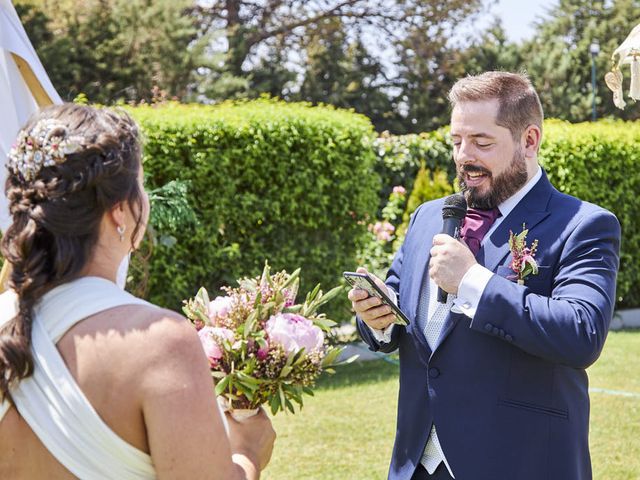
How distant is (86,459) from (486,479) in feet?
4.79

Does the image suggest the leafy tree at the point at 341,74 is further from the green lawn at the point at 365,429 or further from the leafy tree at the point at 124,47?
the green lawn at the point at 365,429

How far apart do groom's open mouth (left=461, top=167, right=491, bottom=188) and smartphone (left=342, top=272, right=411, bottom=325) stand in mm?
529

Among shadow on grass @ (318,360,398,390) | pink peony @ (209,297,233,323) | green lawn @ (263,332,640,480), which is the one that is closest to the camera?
pink peony @ (209,297,233,323)

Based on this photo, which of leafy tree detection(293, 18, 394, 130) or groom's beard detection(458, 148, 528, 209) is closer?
groom's beard detection(458, 148, 528, 209)

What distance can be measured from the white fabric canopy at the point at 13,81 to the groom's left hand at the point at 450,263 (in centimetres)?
324


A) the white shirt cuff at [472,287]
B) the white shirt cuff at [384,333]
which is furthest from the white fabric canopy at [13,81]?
the white shirt cuff at [472,287]

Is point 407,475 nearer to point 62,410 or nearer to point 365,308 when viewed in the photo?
point 365,308

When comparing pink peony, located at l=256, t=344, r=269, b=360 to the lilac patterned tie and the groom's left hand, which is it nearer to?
the groom's left hand

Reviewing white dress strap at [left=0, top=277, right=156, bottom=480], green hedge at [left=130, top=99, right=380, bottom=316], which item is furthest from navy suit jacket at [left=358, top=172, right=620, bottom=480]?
green hedge at [left=130, top=99, right=380, bottom=316]

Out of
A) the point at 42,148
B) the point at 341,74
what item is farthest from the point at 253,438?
the point at 341,74

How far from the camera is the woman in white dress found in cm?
169

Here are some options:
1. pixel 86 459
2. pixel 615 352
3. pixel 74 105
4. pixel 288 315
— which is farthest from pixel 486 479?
pixel 615 352

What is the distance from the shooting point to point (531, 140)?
3.04 meters

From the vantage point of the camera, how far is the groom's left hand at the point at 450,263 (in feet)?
8.86
